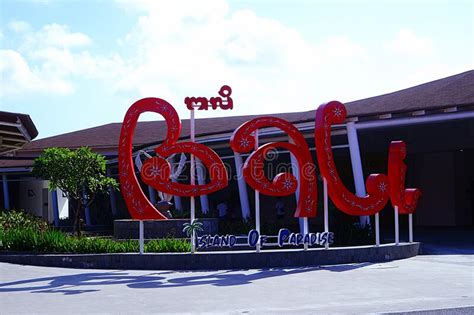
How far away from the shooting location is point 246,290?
41.8ft

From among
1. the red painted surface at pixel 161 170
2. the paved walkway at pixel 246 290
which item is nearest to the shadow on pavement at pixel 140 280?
the paved walkway at pixel 246 290

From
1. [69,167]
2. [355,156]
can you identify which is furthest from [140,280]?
[355,156]

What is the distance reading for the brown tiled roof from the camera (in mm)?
23797

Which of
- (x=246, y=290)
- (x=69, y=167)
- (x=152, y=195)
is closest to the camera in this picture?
(x=246, y=290)

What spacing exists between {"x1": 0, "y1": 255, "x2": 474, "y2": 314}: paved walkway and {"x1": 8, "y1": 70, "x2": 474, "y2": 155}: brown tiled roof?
23.9 feet

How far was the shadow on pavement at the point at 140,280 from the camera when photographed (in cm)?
1310

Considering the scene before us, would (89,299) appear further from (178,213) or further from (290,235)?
(178,213)

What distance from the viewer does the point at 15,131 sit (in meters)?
19.5

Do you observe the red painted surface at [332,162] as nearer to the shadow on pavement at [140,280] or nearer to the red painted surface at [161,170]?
the shadow on pavement at [140,280]

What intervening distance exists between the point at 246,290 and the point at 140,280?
8.91 feet

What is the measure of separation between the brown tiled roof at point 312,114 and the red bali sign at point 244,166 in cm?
396

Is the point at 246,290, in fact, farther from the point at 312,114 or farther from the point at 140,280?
the point at 312,114

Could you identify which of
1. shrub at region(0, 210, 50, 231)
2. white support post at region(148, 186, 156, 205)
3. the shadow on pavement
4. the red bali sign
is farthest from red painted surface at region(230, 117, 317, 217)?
white support post at region(148, 186, 156, 205)

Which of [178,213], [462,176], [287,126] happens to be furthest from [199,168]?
[462,176]
